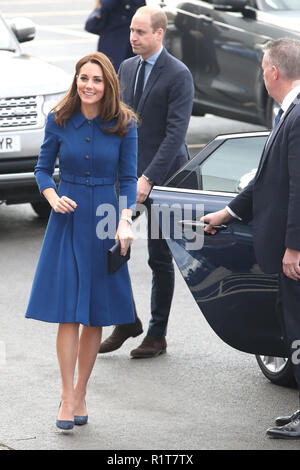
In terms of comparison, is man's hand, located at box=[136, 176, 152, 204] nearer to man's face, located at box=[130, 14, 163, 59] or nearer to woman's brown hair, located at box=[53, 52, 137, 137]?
man's face, located at box=[130, 14, 163, 59]

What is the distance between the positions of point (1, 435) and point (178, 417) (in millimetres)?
887

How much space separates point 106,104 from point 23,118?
4137mm

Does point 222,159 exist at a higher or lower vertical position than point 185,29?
higher

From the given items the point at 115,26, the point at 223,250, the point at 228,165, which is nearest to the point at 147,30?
the point at 228,165

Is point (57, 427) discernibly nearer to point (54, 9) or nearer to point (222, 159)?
point (222, 159)

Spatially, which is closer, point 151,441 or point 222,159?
point 151,441

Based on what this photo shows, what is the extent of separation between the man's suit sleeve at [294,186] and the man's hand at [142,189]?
160 centimetres

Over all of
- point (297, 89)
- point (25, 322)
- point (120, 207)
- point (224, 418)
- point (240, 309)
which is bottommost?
point (25, 322)

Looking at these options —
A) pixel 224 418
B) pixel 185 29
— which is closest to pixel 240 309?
pixel 224 418

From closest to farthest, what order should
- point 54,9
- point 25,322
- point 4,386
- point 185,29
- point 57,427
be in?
point 57,427
point 4,386
point 25,322
point 185,29
point 54,9

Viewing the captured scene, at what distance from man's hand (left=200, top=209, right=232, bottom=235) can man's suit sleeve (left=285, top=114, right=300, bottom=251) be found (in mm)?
457

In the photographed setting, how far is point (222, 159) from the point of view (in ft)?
19.4

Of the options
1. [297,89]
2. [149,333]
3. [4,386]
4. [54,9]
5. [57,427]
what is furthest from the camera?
[54,9]

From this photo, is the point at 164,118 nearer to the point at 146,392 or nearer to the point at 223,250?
the point at 223,250
